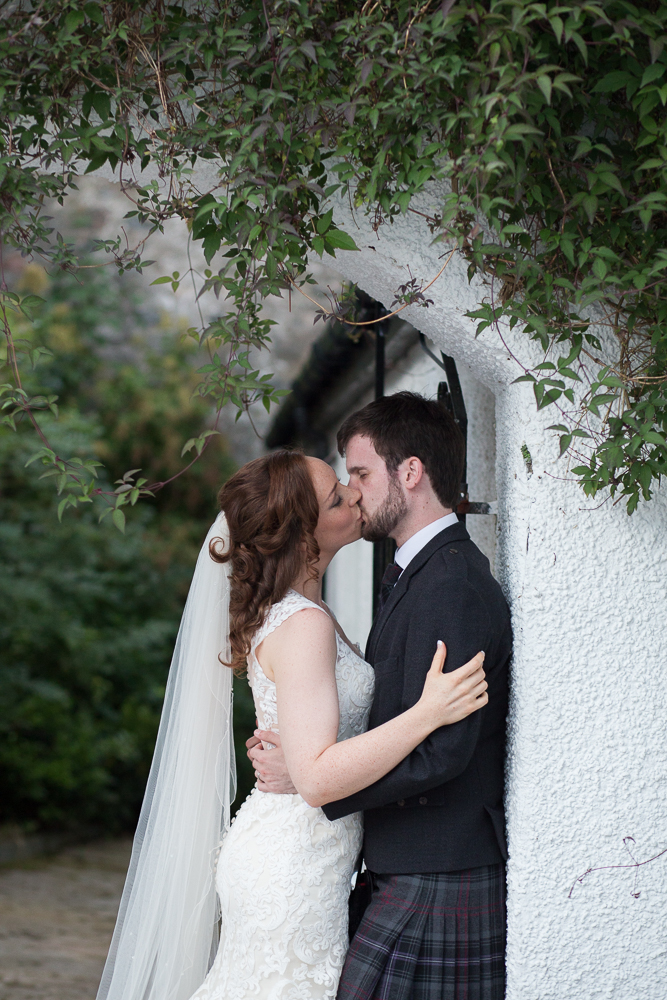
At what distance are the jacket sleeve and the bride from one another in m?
0.04

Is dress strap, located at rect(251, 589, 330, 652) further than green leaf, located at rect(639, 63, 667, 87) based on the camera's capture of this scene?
Yes

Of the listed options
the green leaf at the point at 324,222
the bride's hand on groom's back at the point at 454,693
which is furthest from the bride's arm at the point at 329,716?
the green leaf at the point at 324,222

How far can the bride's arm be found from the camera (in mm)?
1895

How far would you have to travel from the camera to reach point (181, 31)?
1829mm

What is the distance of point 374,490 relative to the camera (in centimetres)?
233

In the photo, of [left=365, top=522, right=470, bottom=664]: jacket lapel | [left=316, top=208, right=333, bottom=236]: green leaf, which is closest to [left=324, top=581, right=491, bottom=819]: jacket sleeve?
[left=365, top=522, right=470, bottom=664]: jacket lapel

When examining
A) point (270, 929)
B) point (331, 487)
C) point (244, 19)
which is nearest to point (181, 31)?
point (244, 19)

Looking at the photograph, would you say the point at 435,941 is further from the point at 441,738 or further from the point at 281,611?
the point at 281,611

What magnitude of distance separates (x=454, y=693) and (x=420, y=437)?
0.69 meters

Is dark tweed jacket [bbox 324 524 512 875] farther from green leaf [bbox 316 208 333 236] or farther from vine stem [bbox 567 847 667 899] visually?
green leaf [bbox 316 208 333 236]

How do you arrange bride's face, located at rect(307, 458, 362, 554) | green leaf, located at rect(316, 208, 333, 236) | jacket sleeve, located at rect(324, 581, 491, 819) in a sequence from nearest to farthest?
green leaf, located at rect(316, 208, 333, 236) → jacket sleeve, located at rect(324, 581, 491, 819) → bride's face, located at rect(307, 458, 362, 554)

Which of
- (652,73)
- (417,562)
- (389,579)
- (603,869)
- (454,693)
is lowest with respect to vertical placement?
(603,869)

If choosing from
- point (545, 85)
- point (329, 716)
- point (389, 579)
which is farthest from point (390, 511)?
point (545, 85)

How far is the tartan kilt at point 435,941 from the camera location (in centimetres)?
201
